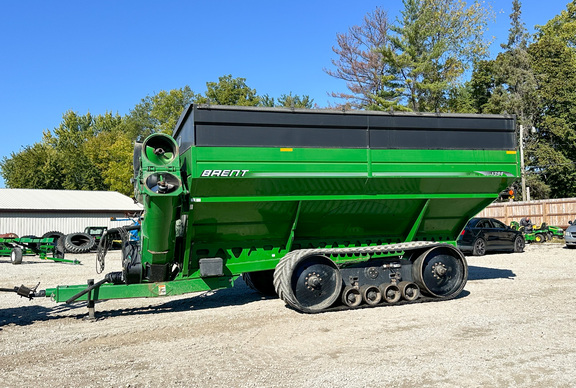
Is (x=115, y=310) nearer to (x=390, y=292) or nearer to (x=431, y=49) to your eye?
(x=390, y=292)

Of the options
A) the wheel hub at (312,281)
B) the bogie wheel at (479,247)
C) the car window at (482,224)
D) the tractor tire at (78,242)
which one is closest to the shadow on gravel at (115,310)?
the wheel hub at (312,281)

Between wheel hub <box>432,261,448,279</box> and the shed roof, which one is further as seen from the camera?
the shed roof

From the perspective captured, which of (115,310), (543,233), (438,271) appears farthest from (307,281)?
(543,233)

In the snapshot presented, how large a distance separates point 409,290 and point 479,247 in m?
10.9

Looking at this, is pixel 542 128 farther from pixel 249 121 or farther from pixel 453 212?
pixel 249 121

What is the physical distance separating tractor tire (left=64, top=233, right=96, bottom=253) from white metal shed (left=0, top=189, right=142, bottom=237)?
4102mm

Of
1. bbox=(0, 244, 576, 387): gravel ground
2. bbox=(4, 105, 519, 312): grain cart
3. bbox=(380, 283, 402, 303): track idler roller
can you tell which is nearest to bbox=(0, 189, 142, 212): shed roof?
bbox=(0, 244, 576, 387): gravel ground

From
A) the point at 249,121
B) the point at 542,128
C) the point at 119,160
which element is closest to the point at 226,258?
the point at 249,121

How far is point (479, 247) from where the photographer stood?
18.4 m

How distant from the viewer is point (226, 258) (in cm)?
843

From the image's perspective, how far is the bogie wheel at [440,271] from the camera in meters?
8.79

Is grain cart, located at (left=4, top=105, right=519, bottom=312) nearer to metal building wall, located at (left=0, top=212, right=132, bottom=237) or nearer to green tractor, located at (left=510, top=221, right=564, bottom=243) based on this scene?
green tractor, located at (left=510, top=221, right=564, bottom=243)

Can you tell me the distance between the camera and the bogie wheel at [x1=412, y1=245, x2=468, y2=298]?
879cm

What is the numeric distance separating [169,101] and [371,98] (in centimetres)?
2586
